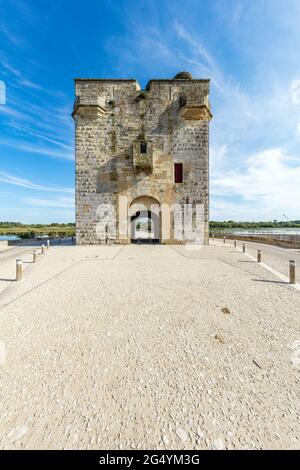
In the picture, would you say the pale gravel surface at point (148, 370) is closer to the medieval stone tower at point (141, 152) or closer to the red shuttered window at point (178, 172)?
the medieval stone tower at point (141, 152)

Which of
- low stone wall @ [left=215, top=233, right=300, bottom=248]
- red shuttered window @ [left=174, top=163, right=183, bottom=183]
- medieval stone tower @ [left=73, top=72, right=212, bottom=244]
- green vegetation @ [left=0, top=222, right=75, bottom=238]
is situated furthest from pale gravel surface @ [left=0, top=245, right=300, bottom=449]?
green vegetation @ [left=0, top=222, right=75, bottom=238]

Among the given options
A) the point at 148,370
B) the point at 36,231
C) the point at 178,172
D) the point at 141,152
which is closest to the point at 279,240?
the point at 178,172

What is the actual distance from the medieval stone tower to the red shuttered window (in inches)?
3.5

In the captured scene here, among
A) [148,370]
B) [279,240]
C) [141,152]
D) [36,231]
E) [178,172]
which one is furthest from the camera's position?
[36,231]

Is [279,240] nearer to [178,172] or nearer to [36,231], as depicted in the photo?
[178,172]

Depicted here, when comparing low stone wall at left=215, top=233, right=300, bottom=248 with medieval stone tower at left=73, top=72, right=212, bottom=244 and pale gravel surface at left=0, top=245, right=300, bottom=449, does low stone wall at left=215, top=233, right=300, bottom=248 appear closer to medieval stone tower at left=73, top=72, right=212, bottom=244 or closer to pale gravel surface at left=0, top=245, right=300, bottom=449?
medieval stone tower at left=73, top=72, right=212, bottom=244

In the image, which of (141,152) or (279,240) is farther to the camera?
(279,240)

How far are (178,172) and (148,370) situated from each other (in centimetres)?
1756

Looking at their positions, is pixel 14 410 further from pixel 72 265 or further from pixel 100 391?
pixel 72 265

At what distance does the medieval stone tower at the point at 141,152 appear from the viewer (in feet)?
58.6

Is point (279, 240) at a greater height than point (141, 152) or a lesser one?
lesser

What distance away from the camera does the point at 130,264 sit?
32.8ft

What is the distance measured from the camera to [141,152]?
1762 centimetres
